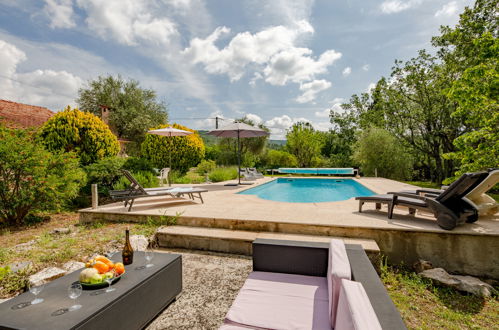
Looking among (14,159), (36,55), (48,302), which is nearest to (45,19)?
(36,55)

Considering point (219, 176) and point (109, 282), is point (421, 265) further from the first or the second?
point (219, 176)

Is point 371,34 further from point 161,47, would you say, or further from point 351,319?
point 351,319

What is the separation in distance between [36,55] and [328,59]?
480 inches

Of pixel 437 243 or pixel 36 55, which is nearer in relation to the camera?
pixel 437 243

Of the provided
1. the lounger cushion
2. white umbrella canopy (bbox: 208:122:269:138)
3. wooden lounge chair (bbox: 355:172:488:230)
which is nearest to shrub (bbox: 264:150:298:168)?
white umbrella canopy (bbox: 208:122:269:138)

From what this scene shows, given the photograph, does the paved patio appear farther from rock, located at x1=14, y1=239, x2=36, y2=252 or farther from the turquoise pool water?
the turquoise pool water

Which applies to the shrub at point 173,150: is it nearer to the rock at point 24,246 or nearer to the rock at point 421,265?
the rock at point 24,246

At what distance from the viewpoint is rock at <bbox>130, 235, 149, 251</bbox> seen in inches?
148

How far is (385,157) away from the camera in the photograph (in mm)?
14484

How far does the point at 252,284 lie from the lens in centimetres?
205

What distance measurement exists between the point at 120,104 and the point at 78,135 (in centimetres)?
1559

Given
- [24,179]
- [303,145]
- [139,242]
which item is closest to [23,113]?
[24,179]

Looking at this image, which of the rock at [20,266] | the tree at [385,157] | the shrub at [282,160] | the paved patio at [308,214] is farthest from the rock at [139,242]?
the shrub at [282,160]

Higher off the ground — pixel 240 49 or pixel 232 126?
pixel 240 49
